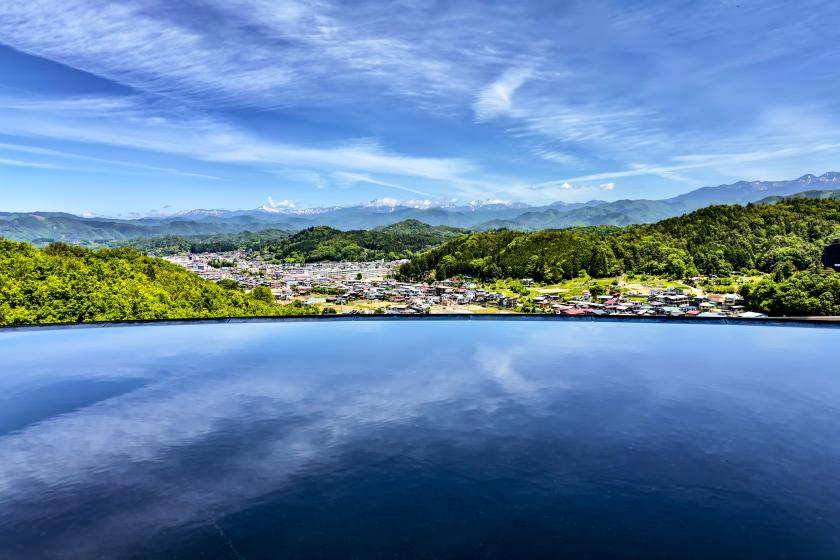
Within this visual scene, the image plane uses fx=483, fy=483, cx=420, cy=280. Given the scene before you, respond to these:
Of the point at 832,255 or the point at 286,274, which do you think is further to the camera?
the point at 286,274

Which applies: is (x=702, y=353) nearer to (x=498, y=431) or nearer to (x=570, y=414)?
(x=570, y=414)

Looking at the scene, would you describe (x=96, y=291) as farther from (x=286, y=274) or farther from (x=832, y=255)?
(x=286, y=274)

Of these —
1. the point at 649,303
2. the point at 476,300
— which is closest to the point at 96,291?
the point at 649,303

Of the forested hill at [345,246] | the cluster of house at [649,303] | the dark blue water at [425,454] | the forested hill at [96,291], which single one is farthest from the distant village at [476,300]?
the forested hill at [345,246]

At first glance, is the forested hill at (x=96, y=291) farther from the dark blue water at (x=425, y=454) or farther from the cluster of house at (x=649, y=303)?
the cluster of house at (x=649, y=303)

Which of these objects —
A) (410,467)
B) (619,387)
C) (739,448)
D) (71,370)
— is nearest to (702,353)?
(619,387)

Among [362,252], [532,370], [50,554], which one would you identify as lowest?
[50,554]
